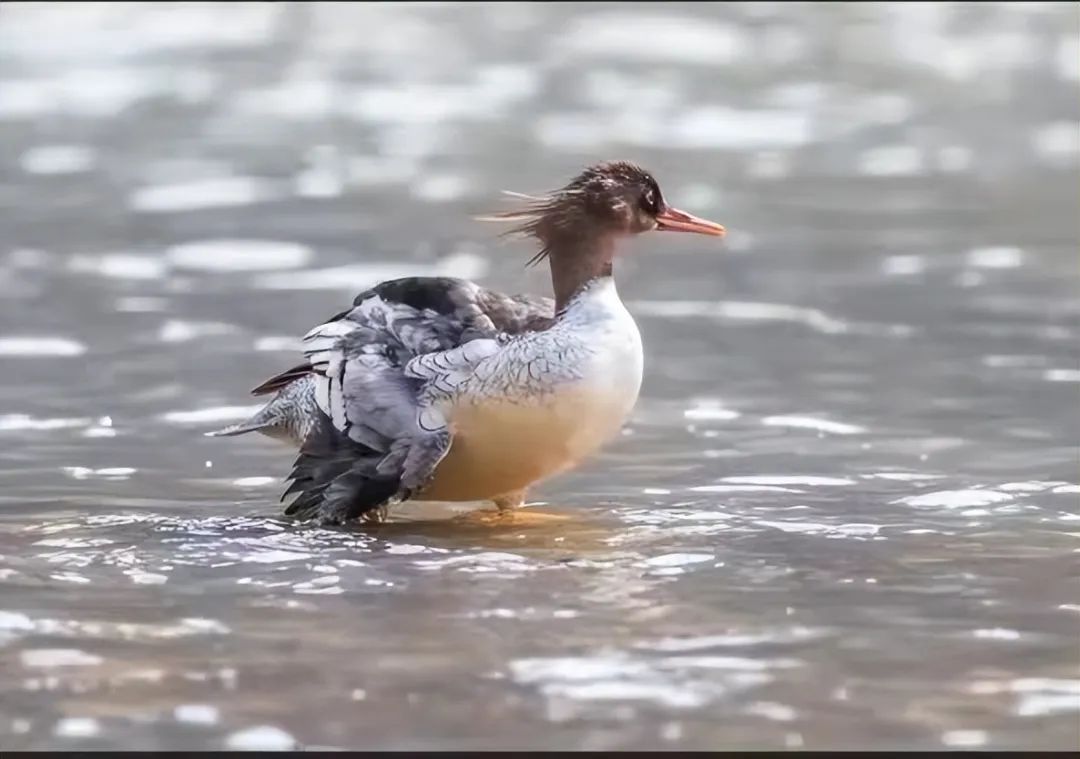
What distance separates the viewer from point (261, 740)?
14.4 ft

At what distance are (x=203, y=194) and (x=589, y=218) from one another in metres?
5.96

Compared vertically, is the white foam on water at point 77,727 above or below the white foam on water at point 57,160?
below

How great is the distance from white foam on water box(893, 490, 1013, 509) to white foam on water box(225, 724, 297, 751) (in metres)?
2.86

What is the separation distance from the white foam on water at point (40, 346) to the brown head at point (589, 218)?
2812mm

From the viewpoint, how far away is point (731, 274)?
1052 centimetres

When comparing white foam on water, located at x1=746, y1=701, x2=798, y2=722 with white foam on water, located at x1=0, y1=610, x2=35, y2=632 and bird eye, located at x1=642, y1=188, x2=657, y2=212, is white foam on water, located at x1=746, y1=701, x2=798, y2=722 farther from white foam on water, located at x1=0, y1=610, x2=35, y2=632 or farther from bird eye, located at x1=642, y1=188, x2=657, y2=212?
bird eye, located at x1=642, y1=188, x2=657, y2=212

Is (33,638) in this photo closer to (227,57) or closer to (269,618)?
(269,618)

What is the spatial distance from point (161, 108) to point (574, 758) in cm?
1140

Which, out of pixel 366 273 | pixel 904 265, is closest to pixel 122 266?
pixel 366 273

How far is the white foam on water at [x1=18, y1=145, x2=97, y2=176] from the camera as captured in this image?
12.9 m

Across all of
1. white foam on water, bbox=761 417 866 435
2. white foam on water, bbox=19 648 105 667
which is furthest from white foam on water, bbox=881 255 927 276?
white foam on water, bbox=19 648 105 667

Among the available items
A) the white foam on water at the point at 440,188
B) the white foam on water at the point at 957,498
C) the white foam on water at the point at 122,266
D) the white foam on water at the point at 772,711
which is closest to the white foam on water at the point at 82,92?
the white foam on water at the point at 440,188

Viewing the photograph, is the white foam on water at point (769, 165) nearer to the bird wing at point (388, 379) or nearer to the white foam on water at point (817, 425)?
the white foam on water at point (817, 425)

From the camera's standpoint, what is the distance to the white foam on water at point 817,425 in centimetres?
771
